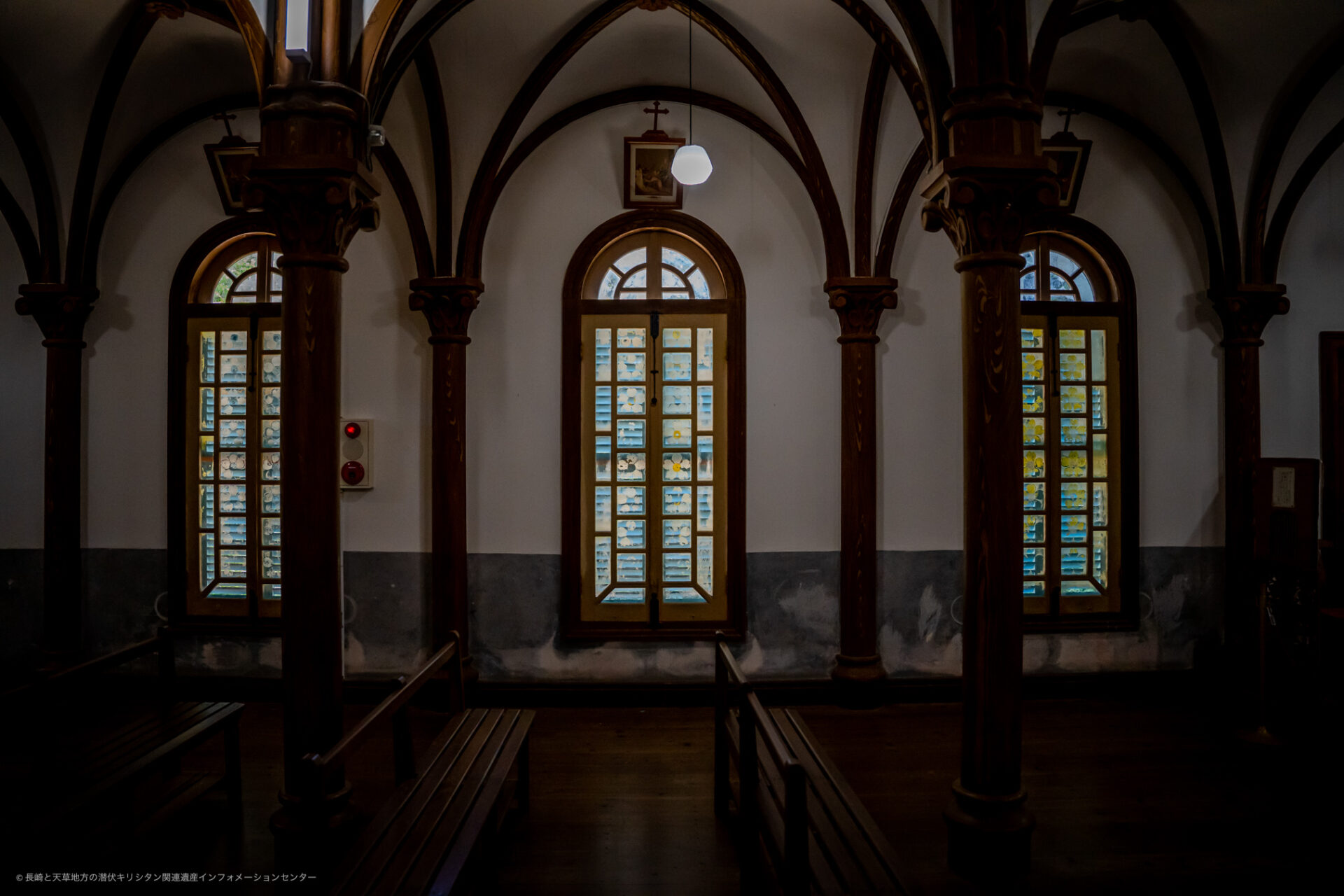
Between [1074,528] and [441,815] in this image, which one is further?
[1074,528]

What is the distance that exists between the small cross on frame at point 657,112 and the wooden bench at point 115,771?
16.1 ft

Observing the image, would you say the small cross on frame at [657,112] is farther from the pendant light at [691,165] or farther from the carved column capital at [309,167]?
the carved column capital at [309,167]

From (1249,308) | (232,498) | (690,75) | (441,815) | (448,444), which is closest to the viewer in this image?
(441,815)

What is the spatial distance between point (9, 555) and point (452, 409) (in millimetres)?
4067

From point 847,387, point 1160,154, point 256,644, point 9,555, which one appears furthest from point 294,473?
point 1160,154

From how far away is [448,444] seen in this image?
5.82 m

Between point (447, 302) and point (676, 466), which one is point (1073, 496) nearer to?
point (676, 466)

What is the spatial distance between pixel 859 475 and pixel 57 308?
6525mm

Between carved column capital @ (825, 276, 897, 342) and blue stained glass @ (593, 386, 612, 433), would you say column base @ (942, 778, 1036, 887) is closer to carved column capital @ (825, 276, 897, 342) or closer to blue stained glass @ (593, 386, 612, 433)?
carved column capital @ (825, 276, 897, 342)

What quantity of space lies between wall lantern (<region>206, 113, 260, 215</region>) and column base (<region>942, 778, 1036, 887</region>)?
256 inches

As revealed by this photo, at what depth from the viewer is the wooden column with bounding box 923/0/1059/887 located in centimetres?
325

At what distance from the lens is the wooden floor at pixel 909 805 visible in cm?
348

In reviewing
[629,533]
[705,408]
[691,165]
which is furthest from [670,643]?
[691,165]

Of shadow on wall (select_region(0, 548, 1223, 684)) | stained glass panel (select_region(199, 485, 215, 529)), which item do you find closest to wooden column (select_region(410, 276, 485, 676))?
shadow on wall (select_region(0, 548, 1223, 684))
